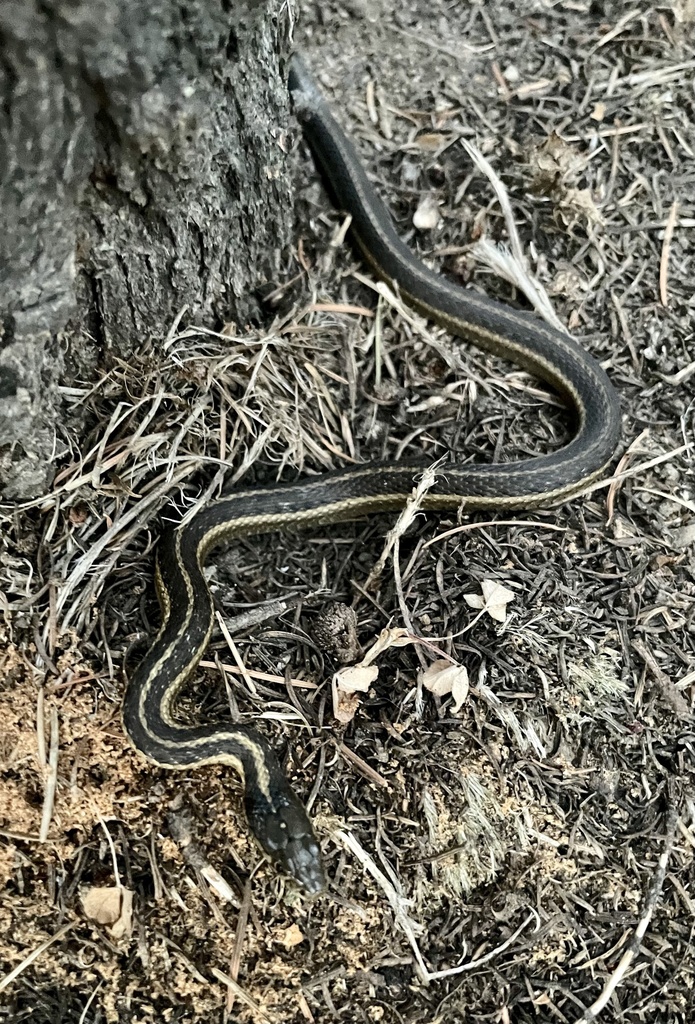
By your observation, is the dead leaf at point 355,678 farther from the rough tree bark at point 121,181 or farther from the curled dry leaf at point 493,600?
the rough tree bark at point 121,181

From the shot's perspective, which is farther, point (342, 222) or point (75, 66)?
point (342, 222)

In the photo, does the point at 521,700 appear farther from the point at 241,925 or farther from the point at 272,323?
the point at 272,323

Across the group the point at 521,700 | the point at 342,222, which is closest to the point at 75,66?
the point at 342,222

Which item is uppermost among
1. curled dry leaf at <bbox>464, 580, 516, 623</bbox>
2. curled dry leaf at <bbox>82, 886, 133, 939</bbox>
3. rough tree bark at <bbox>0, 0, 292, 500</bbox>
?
rough tree bark at <bbox>0, 0, 292, 500</bbox>

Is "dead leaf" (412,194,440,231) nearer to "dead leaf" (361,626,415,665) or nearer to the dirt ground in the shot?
the dirt ground

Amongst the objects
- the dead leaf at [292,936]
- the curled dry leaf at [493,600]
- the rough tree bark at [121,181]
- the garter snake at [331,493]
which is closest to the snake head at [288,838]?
the garter snake at [331,493]

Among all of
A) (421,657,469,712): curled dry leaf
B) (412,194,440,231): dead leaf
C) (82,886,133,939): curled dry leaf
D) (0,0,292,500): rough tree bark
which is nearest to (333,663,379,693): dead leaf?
(421,657,469,712): curled dry leaf
